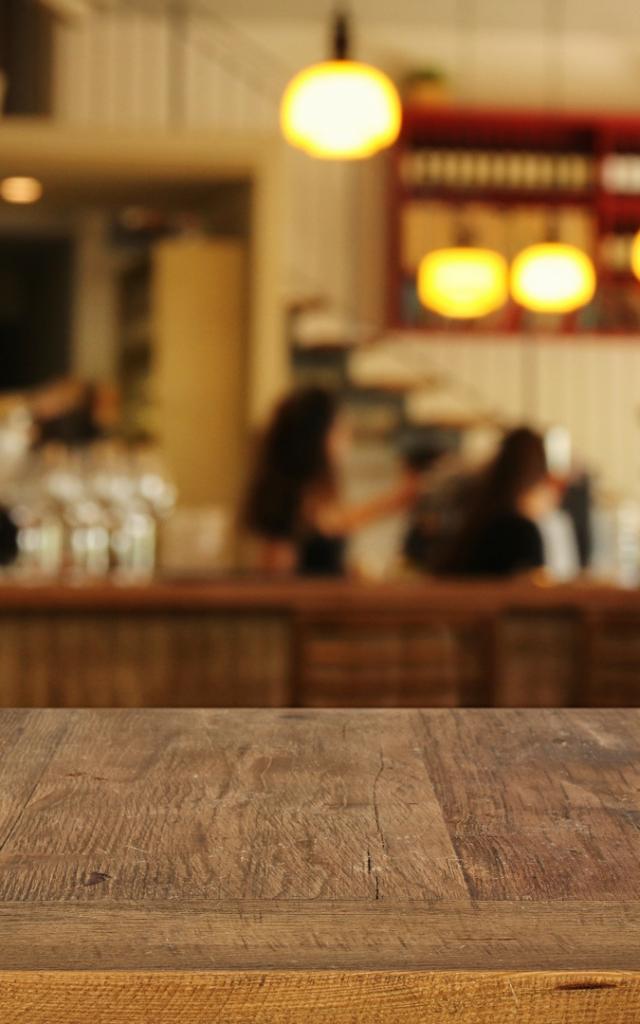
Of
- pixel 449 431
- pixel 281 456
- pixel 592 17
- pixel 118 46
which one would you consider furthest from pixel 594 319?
pixel 281 456

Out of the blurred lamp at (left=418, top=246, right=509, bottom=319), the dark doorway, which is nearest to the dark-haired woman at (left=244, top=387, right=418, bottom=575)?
the blurred lamp at (left=418, top=246, right=509, bottom=319)

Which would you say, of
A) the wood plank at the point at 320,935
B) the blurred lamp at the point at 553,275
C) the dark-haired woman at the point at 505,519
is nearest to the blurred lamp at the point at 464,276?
the blurred lamp at the point at 553,275

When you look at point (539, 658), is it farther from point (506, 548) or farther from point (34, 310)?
point (34, 310)

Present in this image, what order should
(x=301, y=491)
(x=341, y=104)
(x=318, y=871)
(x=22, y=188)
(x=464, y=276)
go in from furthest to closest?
(x=22, y=188)
(x=464, y=276)
(x=341, y=104)
(x=301, y=491)
(x=318, y=871)

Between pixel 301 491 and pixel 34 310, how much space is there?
818 centimetres

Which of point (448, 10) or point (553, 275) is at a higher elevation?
point (448, 10)

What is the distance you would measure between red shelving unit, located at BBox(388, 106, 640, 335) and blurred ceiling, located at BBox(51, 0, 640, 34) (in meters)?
0.60

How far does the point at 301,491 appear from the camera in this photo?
408 centimetres

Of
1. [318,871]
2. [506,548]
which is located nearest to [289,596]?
[506,548]

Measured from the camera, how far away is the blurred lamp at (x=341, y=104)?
413cm

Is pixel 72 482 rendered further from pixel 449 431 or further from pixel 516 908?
pixel 449 431

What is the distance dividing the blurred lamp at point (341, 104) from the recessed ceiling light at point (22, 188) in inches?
131

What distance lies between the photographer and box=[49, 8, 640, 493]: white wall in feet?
28.3

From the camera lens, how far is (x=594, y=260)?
8711 millimetres
